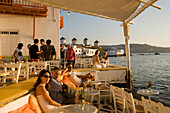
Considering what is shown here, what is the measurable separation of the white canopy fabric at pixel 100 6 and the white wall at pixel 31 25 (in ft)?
19.9

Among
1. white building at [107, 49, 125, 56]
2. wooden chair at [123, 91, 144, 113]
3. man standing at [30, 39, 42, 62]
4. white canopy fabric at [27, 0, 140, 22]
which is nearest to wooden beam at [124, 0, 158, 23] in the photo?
white canopy fabric at [27, 0, 140, 22]

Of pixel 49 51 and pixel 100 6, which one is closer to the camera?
pixel 100 6

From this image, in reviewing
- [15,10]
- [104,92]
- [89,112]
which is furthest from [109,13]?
[15,10]

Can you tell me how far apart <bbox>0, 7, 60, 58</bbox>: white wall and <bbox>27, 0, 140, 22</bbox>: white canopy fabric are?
6057 mm

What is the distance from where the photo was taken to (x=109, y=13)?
6.99 m

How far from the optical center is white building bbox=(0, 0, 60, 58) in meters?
Result: 11.5

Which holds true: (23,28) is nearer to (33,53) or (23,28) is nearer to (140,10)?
(33,53)

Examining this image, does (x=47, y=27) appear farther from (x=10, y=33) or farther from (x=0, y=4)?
(x=0, y=4)

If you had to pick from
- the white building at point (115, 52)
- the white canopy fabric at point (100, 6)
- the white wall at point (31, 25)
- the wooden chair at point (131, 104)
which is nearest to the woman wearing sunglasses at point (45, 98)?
the wooden chair at point (131, 104)

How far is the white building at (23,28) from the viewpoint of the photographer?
11.5 m

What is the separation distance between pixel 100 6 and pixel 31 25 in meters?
7.51

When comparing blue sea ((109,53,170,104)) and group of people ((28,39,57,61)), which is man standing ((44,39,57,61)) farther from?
blue sea ((109,53,170,104))

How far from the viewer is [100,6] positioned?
6.09 meters

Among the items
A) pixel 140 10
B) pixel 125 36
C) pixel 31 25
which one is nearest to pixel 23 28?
pixel 31 25
